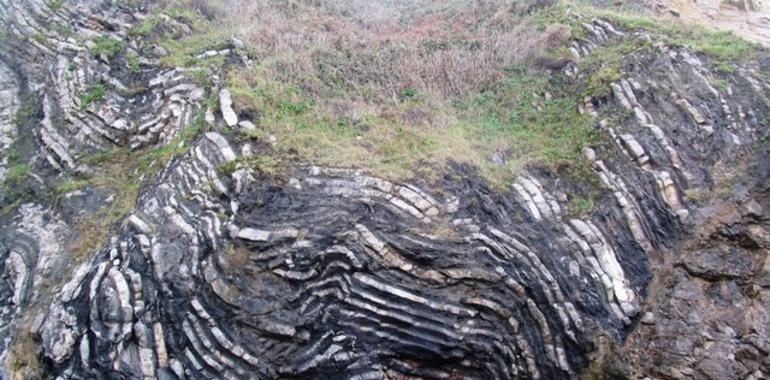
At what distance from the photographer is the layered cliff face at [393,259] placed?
613 cm

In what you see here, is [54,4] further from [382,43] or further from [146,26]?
[382,43]

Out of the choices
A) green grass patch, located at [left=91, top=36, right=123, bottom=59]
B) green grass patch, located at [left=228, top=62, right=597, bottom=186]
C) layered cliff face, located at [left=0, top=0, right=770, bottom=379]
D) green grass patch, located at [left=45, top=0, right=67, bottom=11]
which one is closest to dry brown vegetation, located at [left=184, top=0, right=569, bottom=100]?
green grass patch, located at [left=228, top=62, right=597, bottom=186]

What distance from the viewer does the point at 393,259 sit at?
21.8ft

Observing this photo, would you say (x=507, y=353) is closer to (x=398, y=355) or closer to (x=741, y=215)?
(x=398, y=355)

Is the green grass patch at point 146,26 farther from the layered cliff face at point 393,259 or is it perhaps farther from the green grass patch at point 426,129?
the layered cliff face at point 393,259

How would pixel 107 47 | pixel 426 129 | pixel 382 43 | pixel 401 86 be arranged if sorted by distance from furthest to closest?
pixel 382 43, pixel 107 47, pixel 401 86, pixel 426 129

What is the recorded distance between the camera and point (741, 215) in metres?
6.85

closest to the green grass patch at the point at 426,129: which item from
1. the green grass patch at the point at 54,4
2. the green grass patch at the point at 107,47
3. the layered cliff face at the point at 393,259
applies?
the layered cliff face at the point at 393,259

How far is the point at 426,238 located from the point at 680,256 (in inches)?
129

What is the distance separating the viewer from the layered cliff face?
20.1ft

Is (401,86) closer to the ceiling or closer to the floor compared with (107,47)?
closer to the floor

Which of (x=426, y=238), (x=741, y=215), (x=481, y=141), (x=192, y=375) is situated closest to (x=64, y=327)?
(x=192, y=375)

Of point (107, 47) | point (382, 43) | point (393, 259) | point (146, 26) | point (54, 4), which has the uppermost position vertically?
point (54, 4)

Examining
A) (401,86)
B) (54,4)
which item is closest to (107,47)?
(54,4)
